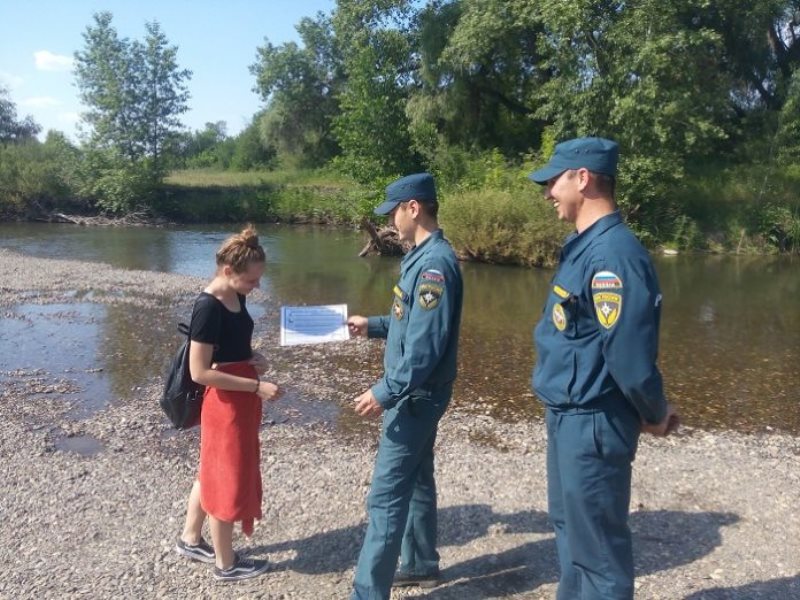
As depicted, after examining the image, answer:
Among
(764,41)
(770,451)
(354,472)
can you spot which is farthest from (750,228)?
(354,472)

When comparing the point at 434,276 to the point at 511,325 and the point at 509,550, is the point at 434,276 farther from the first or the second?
the point at 511,325

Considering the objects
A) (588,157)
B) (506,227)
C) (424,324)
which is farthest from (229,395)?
(506,227)

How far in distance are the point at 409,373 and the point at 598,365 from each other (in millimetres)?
934

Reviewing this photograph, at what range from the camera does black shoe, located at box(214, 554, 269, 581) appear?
429 cm

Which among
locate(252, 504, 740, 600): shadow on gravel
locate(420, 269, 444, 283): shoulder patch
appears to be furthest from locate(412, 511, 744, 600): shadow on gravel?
locate(420, 269, 444, 283): shoulder patch

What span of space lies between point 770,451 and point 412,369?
16.5 ft

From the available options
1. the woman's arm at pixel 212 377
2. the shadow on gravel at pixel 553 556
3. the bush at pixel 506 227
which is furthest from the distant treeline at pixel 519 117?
the woman's arm at pixel 212 377

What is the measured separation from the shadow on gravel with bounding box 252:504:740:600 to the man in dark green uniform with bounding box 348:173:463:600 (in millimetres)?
646

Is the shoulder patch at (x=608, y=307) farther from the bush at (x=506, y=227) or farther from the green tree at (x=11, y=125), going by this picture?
the green tree at (x=11, y=125)

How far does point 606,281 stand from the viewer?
3.00 meters

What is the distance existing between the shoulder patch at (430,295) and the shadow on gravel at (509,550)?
1.72 meters

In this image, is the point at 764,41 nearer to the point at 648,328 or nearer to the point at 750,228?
the point at 750,228

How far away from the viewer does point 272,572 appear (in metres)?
4.43

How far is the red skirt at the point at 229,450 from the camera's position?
13.7 ft
